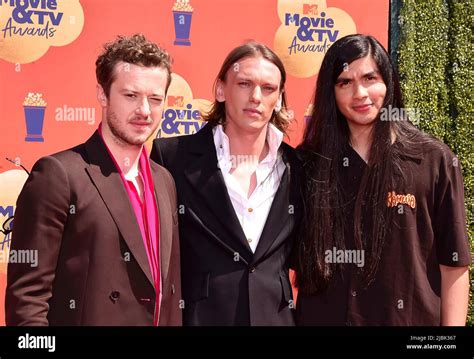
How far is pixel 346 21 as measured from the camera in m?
5.57

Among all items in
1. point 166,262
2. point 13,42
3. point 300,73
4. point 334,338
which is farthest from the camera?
point 300,73

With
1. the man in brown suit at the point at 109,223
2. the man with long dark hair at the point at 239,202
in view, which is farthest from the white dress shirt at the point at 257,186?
the man in brown suit at the point at 109,223

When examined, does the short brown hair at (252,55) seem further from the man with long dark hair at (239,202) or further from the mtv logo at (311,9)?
the mtv logo at (311,9)

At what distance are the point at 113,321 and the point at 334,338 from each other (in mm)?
1055

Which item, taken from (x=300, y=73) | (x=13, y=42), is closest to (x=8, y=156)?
(x=13, y=42)

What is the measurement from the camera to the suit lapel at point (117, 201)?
95.7 inches

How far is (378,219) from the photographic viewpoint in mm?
2820

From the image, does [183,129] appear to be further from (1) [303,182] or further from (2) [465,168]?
(2) [465,168]

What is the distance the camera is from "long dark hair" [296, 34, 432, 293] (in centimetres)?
282

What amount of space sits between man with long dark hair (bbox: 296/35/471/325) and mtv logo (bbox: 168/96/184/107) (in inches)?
99.0

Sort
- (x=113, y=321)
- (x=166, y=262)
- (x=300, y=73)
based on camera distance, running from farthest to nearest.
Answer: (x=300, y=73)
(x=166, y=262)
(x=113, y=321)
